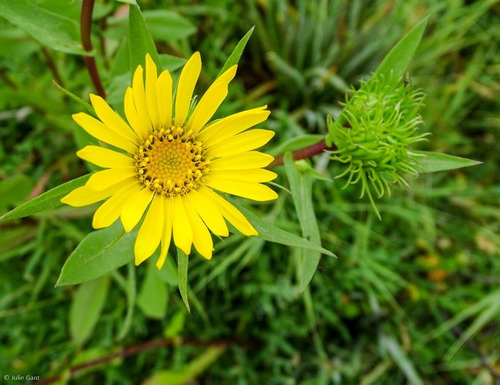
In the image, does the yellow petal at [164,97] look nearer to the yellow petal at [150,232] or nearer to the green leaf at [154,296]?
the yellow petal at [150,232]

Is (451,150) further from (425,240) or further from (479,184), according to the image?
(425,240)

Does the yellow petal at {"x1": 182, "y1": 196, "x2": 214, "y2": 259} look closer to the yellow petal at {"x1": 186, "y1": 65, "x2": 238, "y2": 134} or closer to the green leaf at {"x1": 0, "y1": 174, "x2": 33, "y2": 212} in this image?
the yellow petal at {"x1": 186, "y1": 65, "x2": 238, "y2": 134}

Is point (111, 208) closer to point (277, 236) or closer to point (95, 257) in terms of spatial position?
point (95, 257)

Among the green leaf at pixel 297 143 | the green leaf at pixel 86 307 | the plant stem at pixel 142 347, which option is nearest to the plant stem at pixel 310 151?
the green leaf at pixel 297 143

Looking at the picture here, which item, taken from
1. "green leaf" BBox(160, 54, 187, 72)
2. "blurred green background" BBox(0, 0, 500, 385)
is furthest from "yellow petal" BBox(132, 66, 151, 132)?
"blurred green background" BBox(0, 0, 500, 385)

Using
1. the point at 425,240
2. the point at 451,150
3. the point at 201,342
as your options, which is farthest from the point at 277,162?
A: the point at 451,150

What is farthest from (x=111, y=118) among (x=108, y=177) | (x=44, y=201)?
(x=44, y=201)
